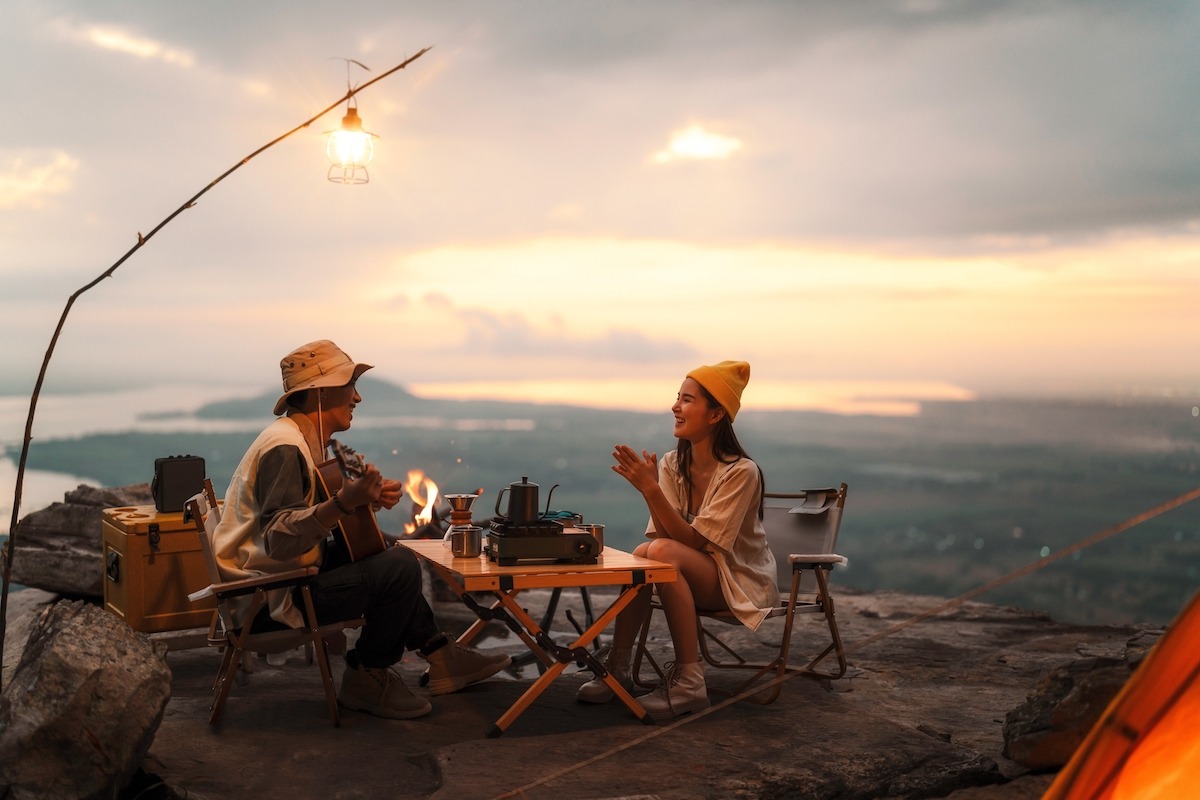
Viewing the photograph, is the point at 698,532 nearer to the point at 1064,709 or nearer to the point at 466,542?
the point at 466,542

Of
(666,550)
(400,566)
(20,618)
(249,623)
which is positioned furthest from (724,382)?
(20,618)

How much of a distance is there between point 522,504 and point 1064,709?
2037mm

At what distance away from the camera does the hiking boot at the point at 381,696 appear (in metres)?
4.09

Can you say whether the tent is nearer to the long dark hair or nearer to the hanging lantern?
the long dark hair

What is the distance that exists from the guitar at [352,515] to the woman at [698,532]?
3.19ft

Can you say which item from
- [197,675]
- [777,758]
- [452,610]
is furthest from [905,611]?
[197,675]

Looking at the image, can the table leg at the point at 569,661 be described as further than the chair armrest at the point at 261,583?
Yes

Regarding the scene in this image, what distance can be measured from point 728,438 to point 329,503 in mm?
1703

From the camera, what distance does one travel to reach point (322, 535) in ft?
12.3

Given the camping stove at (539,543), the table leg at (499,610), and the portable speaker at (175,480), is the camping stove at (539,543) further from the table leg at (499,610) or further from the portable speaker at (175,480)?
the portable speaker at (175,480)

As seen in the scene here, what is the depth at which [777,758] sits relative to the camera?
3.65 meters

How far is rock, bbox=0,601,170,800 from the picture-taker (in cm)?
304

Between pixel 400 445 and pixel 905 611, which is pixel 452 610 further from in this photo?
pixel 905 611

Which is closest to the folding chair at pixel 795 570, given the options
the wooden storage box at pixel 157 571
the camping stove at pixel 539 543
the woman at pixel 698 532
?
the woman at pixel 698 532
